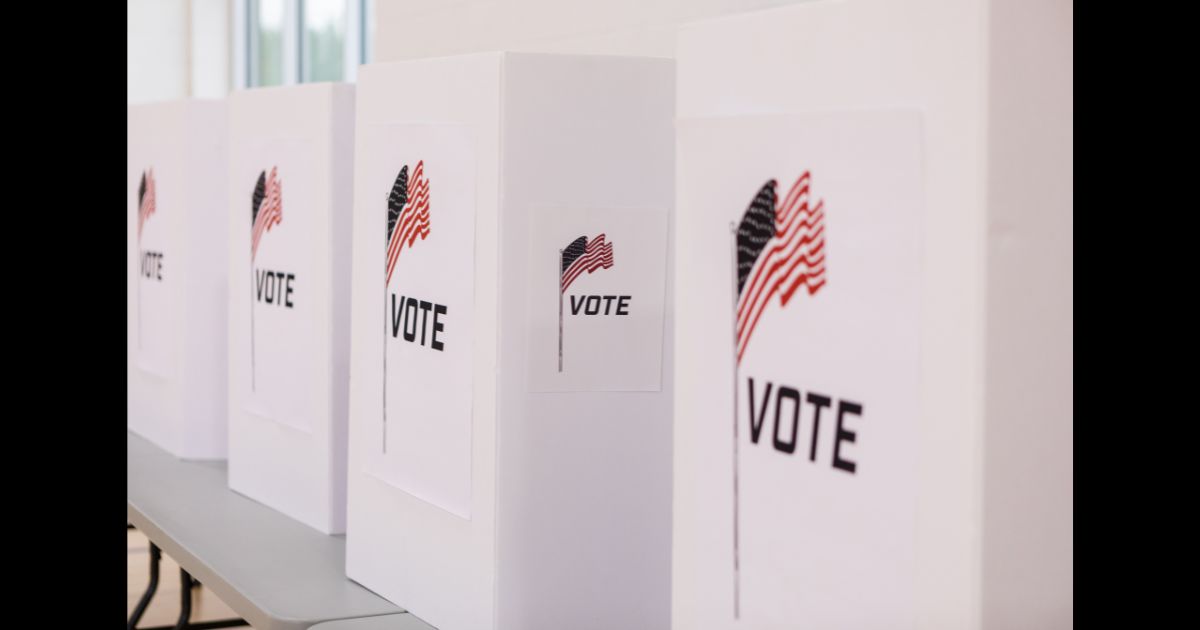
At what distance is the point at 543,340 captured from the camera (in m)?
0.95

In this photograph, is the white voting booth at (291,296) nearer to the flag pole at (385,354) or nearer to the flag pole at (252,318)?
the flag pole at (252,318)

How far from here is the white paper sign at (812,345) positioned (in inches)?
25.4

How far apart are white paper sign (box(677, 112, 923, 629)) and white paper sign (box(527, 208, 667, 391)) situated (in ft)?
0.58

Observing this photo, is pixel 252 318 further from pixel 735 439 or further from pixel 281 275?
pixel 735 439

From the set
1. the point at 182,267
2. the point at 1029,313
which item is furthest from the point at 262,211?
the point at 1029,313

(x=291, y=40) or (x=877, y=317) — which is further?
(x=291, y=40)

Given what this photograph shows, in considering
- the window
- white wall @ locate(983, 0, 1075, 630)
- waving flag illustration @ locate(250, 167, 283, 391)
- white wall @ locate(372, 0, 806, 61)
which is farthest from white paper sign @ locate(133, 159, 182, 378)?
the window

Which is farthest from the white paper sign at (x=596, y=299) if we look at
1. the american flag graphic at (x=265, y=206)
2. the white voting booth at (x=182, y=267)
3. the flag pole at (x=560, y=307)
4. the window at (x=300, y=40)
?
the window at (x=300, y=40)

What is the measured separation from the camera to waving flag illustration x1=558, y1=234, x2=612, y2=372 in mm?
949

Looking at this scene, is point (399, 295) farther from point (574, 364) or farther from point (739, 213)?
Answer: point (739, 213)

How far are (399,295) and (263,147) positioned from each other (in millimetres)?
448

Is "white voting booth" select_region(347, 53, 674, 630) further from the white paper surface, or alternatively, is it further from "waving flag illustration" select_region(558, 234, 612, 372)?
the white paper surface

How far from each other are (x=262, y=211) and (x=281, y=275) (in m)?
0.09
